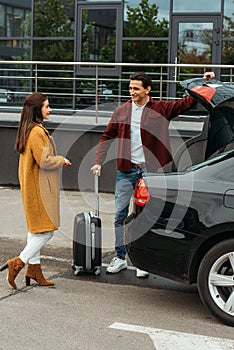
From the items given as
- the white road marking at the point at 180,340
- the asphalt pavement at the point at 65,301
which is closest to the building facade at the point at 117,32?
the asphalt pavement at the point at 65,301

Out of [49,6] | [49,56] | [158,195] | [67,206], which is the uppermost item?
[49,6]

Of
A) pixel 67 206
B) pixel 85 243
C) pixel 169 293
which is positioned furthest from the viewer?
pixel 67 206

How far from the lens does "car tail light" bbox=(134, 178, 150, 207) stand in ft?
19.5

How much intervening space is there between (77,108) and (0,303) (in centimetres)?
955

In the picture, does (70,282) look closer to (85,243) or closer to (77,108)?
(85,243)

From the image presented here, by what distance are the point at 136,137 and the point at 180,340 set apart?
2439mm

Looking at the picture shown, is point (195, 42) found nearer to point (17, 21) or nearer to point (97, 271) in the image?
point (17, 21)

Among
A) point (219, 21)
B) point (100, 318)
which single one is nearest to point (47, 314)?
point (100, 318)

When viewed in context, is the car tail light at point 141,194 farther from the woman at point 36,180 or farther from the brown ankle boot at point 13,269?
the brown ankle boot at point 13,269

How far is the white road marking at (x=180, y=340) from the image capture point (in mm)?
5055

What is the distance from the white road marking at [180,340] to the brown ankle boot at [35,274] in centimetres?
139

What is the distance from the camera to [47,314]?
5770mm

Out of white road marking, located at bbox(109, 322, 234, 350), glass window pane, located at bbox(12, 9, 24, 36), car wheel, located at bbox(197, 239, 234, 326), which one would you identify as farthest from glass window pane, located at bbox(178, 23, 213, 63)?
white road marking, located at bbox(109, 322, 234, 350)

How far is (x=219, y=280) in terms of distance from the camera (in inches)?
219
